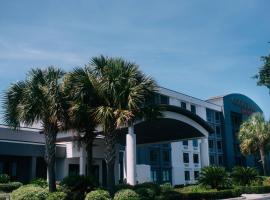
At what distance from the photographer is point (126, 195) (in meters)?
20.4

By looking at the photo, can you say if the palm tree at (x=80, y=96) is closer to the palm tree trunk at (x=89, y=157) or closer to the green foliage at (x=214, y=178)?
Answer: the palm tree trunk at (x=89, y=157)

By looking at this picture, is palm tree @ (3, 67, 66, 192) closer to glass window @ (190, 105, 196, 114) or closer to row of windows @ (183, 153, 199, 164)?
row of windows @ (183, 153, 199, 164)

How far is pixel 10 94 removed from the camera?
23641 mm

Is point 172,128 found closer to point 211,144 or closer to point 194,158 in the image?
point 194,158

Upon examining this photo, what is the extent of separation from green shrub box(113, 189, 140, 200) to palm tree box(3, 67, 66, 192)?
13.0 feet

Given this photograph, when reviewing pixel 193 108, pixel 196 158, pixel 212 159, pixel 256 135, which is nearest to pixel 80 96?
pixel 256 135

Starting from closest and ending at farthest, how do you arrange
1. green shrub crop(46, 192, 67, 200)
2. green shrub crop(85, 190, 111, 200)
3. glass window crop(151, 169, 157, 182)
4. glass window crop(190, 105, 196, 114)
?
1. green shrub crop(85, 190, 111, 200)
2. green shrub crop(46, 192, 67, 200)
3. glass window crop(151, 169, 157, 182)
4. glass window crop(190, 105, 196, 114)

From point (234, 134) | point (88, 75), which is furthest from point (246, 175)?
point (234, 134)

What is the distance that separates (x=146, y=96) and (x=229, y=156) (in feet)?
164

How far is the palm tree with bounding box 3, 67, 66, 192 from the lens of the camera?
73.0 ft

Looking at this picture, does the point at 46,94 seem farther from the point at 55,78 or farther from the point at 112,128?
the point at 112,128

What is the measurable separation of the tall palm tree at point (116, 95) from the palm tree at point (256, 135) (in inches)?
1368

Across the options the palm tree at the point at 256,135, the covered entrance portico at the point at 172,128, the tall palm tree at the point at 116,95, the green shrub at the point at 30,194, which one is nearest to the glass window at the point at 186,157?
the palm tree at the point at 256,135

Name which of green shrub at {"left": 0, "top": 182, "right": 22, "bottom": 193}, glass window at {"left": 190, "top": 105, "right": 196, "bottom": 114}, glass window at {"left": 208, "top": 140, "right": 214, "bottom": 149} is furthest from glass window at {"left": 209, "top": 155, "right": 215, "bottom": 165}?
green shrub at {"left": 0, "top": 182, "right": 22, "bottom": 193}
